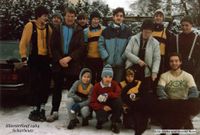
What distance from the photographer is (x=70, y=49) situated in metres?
4.25

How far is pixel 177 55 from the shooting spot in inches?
154

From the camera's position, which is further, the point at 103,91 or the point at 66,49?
the point at 66,49

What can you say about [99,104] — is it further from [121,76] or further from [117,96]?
[121,76]

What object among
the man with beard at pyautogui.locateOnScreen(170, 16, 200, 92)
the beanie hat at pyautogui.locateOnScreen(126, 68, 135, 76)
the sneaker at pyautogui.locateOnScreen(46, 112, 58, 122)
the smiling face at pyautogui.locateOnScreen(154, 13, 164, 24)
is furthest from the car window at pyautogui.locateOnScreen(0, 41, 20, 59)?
the man with beard at pyautogui.locateOnScreen(170, 16, 200, 92)

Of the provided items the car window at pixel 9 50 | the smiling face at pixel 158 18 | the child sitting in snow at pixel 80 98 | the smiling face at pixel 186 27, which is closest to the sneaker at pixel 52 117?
the child sitting in snow at pixel 80 98

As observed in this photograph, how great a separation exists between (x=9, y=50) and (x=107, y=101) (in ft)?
6.92

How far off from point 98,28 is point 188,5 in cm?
276

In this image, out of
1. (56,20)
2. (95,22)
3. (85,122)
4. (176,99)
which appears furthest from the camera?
(56,20)

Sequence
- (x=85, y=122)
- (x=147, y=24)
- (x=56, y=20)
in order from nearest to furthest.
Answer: (x=147, y=24) → (x=85, y=122) → (x=56, y=20)

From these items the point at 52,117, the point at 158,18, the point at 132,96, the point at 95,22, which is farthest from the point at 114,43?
the point at 52,117

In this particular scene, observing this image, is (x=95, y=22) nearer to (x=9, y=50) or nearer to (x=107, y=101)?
(x=107, y=101)

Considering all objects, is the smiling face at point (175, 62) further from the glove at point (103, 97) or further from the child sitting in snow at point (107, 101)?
the glove at point (103, 97)

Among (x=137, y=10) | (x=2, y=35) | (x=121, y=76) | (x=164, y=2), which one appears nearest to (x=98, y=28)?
(x=121, y=76)

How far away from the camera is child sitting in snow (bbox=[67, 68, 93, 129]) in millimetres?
4047
